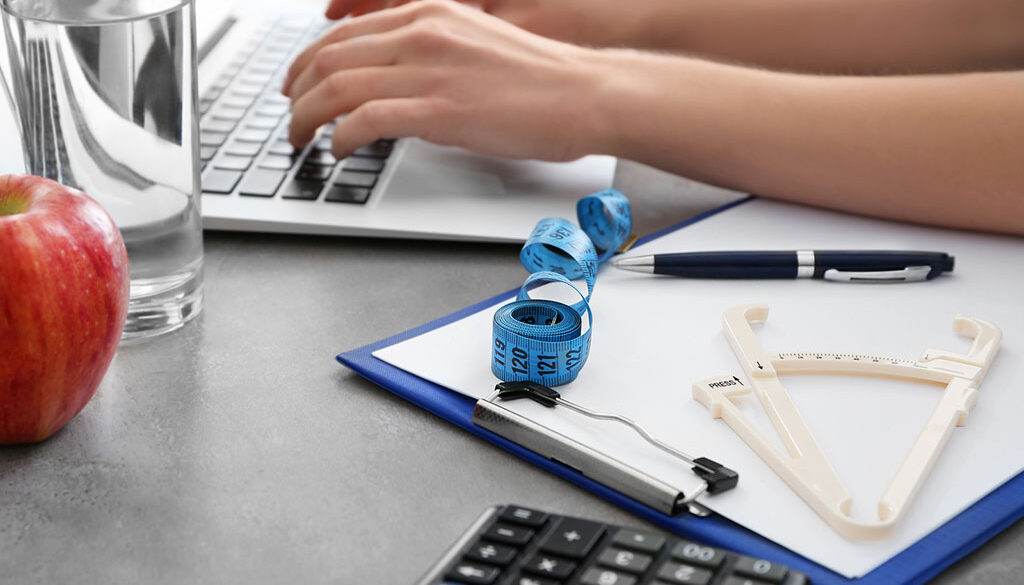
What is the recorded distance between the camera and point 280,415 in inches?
22.3

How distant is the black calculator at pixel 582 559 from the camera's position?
419 millimetres

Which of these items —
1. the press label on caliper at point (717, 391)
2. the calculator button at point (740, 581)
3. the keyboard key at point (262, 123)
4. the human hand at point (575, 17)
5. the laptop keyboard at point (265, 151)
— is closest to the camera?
the calculator button at point (740, 581)

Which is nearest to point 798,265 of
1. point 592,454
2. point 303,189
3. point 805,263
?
point 805,263

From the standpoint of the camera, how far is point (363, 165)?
872 millimetres

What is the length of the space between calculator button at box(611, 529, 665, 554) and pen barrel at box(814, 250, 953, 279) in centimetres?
33

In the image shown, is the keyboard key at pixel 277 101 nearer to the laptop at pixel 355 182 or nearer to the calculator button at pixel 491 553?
the laptop at pixel 355 182

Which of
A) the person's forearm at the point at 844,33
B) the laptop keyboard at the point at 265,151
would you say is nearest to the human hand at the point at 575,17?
the person's forearm at the point at 844,33

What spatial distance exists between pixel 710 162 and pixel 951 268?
198mm

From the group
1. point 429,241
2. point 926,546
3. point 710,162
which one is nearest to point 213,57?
point 429,241

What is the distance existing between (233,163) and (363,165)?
10cm

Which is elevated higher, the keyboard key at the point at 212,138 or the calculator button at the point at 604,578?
the calculator button at the point at 604,578

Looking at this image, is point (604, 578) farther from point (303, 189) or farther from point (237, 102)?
point (237, 102)

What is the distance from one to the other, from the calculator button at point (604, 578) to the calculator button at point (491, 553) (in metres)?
0.03

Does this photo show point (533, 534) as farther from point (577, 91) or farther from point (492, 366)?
point (577, 91)
